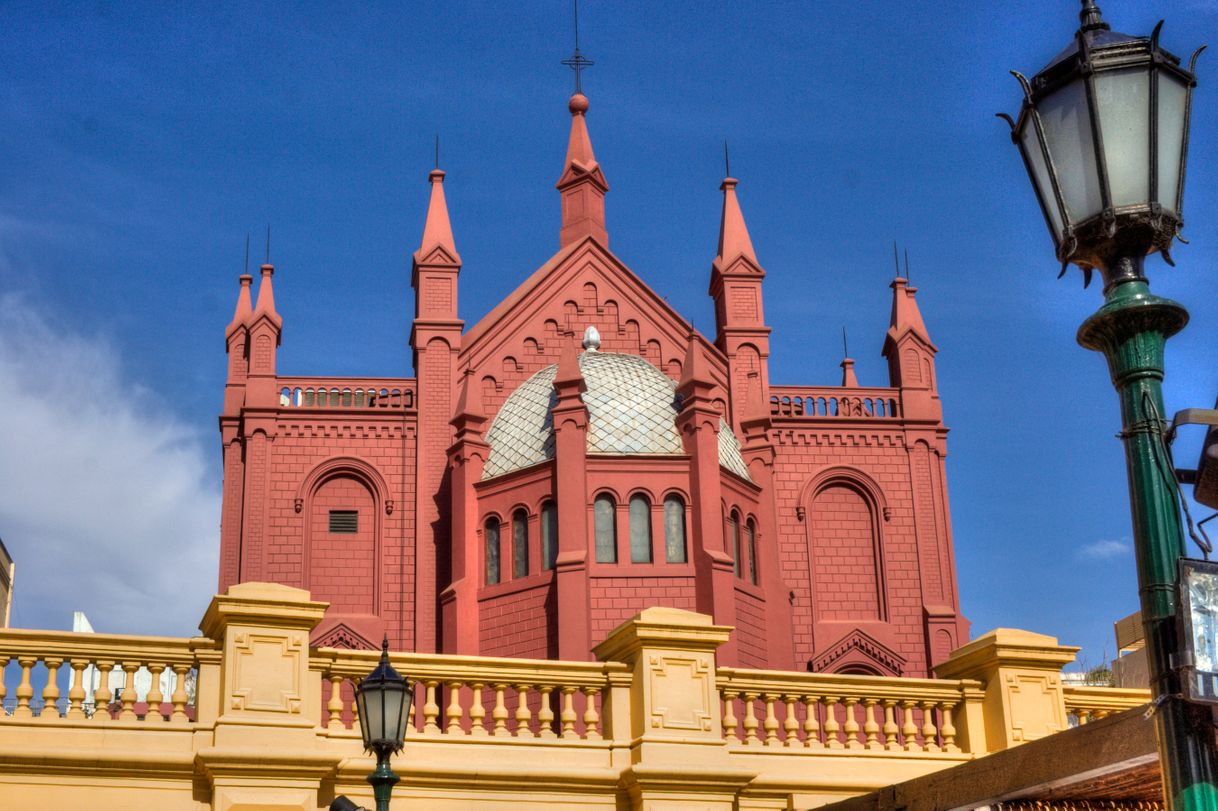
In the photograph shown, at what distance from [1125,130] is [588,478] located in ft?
87.4

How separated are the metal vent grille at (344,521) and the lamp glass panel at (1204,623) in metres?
31.5

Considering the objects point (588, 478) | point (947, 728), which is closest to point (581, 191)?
point (588, 478)

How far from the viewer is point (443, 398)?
3622 centimetres

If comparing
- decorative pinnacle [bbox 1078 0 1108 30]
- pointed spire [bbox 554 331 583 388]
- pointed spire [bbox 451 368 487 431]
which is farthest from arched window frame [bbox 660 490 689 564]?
decorative pinnacle [bbox 1078 0 1108 30]

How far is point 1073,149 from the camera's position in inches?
218

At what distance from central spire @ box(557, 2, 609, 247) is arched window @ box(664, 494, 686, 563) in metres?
9.77

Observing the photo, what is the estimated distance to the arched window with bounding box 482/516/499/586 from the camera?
3278cm

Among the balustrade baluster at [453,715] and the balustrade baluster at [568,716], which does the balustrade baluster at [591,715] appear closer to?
the balustrade baluster at [568,716]

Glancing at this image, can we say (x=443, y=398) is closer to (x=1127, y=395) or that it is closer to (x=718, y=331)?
(x=718, y=331)

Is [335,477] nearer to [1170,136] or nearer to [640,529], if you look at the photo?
[640,529]

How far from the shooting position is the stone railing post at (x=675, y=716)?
12242 mm

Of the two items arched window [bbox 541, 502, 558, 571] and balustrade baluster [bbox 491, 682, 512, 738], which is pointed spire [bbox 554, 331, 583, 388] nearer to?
arched window [bbox 541, 502, 558, 571]

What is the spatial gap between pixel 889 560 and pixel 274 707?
2704 centimetres

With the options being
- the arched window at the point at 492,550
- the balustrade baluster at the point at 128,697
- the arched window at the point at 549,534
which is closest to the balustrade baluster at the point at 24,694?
the balustrade baluster at the point at 128,697
